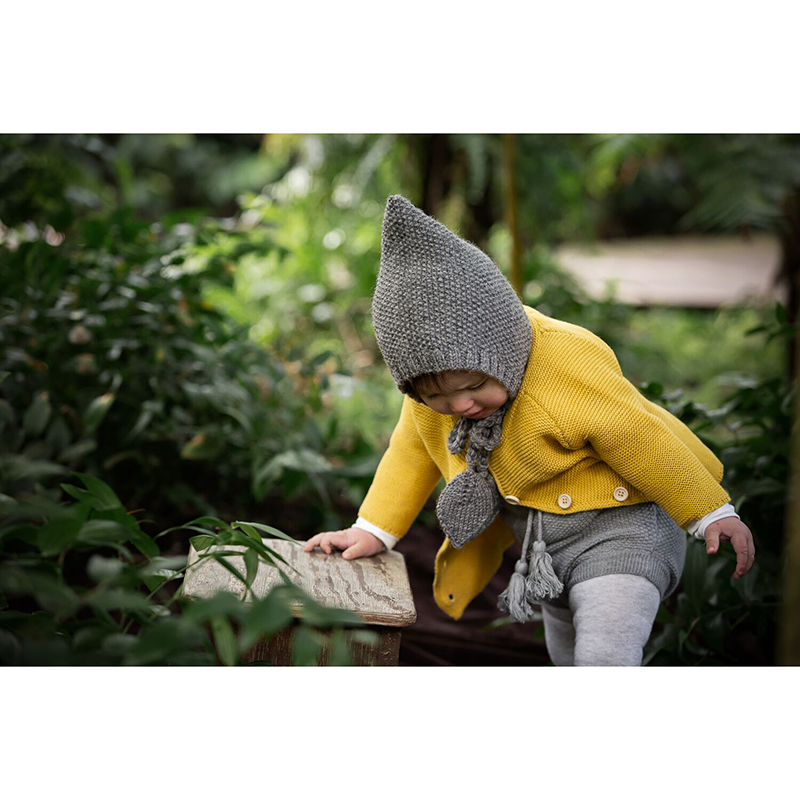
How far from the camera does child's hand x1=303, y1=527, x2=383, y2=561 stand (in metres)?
1.25

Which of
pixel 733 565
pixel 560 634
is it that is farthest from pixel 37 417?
pixel 733 565

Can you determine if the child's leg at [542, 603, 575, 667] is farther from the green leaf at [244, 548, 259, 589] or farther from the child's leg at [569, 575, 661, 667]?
the green leaf at [244, 548, 259, 589]

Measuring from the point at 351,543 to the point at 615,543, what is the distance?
394 mm

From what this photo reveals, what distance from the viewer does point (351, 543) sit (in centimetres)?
127

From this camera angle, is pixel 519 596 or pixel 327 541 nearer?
pixel 519 596

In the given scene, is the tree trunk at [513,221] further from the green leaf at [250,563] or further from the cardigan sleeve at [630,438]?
the green leaf at [250,563]

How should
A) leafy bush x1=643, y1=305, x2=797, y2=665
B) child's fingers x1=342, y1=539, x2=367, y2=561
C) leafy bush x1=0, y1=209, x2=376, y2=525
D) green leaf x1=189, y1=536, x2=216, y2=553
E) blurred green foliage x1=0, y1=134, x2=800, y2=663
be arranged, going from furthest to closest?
leafy bush x1=0, y1=209, x2=376, y2=525 < blurred green foliage x1=0, y1=134, x2=800, y2=663 < leafy bush x1=643, y1=305, x2=797, y2=665 < child's fingers x1=342, y1=539, x2=367, y2=561 < green leaf x1=189, y1=536, x2=216, y2=553

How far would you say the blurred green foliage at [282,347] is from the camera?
5.06 feet

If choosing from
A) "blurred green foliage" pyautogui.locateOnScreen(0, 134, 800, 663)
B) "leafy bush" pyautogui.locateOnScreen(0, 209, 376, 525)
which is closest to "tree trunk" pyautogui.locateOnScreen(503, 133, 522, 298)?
"blurred green foliage" pyautogui.locateOnScreen(0, 134, 800, 663)

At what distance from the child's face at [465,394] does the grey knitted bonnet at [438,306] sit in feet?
0.06

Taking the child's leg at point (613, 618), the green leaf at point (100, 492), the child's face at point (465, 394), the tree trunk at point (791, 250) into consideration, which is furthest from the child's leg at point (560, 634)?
the tree trunk at point (791, 250)

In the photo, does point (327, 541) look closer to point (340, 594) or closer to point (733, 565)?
point (340, 594)

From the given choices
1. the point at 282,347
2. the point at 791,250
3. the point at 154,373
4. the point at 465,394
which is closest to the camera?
the point at 465,394

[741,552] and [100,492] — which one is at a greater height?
[100,492]
